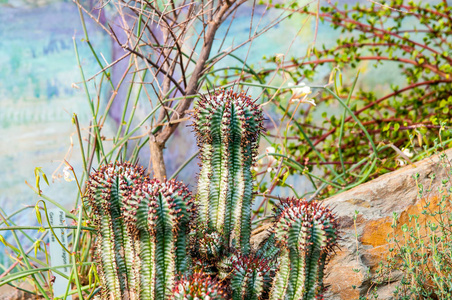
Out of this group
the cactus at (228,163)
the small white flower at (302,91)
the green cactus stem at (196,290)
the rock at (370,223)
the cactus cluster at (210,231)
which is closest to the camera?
the green cactus stem at (196,290)

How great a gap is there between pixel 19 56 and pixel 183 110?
133 cm

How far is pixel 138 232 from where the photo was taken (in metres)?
1.00

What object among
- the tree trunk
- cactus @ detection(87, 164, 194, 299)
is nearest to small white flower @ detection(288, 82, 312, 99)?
the tree trunk

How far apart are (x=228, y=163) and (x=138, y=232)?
29 centimetres

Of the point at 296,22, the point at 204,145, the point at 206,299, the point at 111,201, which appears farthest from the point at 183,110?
the point at 296,22

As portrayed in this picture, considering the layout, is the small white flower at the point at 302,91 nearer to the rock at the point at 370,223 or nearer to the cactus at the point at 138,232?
the rock at the point at 370,223

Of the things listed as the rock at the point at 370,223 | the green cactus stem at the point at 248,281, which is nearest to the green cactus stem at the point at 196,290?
the green cactus stem at the point at 248,281

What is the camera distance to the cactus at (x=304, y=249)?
3.24ft

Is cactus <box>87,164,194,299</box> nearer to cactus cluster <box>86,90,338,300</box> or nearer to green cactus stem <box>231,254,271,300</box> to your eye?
cactus cluster <box>86,90,338,300</box>

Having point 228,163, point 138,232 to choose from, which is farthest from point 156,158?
point 138,232

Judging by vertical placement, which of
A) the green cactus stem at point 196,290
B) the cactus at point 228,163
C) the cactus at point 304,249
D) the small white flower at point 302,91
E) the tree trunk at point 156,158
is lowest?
the green cactus stem at point 196,290

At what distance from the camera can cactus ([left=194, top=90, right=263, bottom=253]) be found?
3.76 ft

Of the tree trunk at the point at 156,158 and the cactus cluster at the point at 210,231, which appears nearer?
the cactus cluster at the point at 210,231

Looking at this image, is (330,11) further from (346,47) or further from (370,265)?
(370,265)
